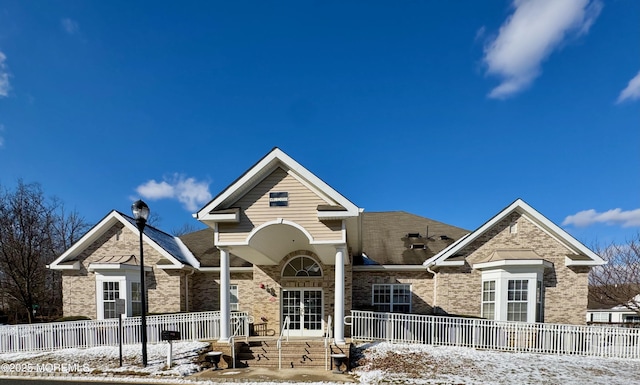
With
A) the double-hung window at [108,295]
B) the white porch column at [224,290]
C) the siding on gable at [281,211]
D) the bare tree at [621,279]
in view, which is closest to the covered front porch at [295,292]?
the white porch column at [224,290]

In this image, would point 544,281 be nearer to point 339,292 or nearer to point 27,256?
point 339,292

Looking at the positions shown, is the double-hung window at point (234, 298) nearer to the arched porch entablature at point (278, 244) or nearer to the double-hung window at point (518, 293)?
the arched porch entablature at point (278, 244)

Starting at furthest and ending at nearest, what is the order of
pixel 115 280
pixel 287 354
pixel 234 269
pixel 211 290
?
1. pixel 211 290
2. pixel 234 269
3. pixel 115 280
4. pixel 287 354

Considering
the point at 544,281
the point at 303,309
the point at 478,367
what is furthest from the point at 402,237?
the point at 478,367

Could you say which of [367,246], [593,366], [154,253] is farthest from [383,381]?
[154,253]

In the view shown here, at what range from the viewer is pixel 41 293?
859 inches

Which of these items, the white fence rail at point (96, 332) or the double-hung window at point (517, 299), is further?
the double-hung window at point (517, 299)

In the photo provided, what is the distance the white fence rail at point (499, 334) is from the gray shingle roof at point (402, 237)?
3668mm

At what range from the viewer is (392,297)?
50.9ft

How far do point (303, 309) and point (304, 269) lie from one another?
5.84 feet

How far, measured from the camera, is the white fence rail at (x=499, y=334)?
11.6 m

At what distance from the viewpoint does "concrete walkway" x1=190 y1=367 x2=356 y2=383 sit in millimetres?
8773

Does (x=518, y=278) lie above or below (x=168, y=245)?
below

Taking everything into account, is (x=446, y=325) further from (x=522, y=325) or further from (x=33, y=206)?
(x=33, y=206)
